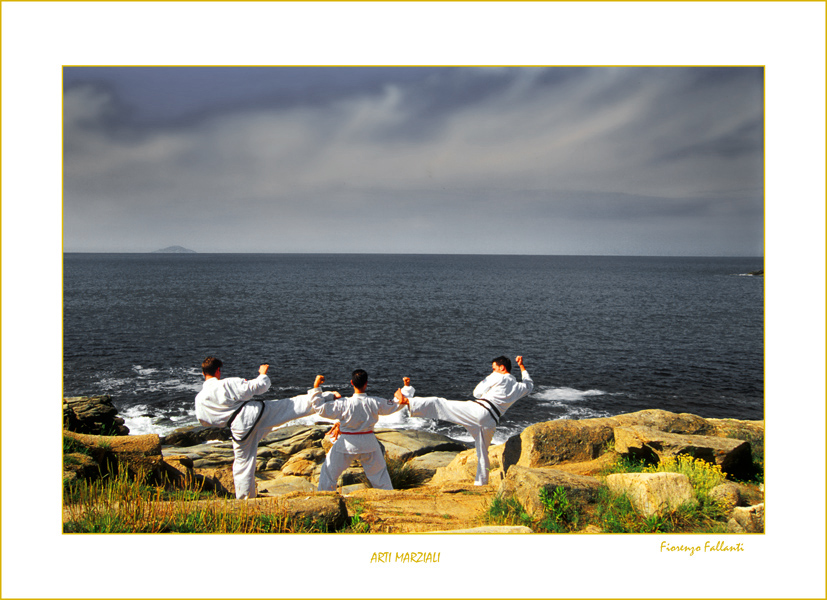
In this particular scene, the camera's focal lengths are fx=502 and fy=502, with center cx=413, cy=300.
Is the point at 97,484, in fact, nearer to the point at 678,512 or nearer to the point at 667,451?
the point at 678,512

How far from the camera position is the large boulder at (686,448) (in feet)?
28.5

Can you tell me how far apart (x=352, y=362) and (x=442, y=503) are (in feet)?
88.7

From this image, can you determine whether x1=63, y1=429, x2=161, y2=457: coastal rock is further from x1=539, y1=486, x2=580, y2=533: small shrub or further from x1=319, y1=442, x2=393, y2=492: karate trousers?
x1=539, y1=486, x2=580, y2=533: small shrub

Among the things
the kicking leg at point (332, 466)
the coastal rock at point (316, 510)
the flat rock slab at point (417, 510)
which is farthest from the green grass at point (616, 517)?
the kicking leg at point (332, 466)

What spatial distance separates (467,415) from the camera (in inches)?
360

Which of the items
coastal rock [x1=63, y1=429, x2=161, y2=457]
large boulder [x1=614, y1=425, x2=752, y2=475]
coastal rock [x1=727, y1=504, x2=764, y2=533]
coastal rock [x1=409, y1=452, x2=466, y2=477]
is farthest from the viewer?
coastal rock [x1=409, y1=452, x2=466, y2=477]

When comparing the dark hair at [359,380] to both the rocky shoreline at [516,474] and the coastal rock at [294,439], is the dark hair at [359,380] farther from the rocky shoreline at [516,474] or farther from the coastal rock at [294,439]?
the coastal rock at [294,439]

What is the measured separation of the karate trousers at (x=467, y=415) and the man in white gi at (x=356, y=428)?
0.48 meters

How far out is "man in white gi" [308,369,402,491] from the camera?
321 inches

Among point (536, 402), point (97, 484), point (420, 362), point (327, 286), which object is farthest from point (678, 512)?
point (327, 286)

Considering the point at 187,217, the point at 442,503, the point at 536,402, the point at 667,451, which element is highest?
the point at 187,217

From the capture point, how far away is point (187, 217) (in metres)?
110

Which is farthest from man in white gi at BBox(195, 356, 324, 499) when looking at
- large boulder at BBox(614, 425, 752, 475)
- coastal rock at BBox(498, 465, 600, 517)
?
large boulder at BBox(614, 425, 752, 475)

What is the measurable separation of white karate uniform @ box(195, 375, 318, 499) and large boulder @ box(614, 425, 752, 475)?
5788mm
